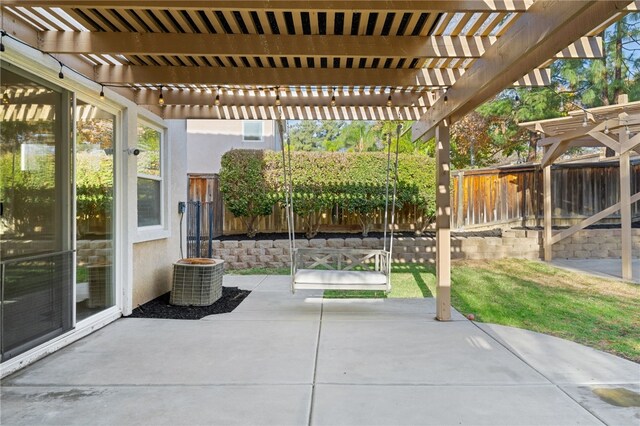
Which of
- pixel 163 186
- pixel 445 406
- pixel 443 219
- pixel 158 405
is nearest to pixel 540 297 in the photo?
pixel 443 219

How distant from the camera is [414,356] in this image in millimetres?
3820

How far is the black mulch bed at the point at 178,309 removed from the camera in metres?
5.22

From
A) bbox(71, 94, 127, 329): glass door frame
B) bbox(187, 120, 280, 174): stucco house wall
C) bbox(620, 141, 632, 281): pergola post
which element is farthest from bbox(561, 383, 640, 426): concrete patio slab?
bbox(187, 120, 280, 174): stucco house wall

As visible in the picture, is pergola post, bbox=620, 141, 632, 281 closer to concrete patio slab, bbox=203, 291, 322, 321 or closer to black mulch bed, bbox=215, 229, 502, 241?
black mulch bed, bbox=215, 229, 502, 241

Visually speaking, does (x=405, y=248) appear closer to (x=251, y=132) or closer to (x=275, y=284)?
(x=275, y=284)

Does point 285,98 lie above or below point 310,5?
above

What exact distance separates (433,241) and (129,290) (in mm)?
6491

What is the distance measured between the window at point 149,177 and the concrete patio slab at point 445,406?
3.69m

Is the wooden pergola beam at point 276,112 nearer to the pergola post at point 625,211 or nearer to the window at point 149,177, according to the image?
the window at point 149,177

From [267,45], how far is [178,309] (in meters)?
3.52

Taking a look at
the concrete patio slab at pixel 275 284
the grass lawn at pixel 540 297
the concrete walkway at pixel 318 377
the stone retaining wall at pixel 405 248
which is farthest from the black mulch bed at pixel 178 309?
the stone retaining wall at pixel 405 248

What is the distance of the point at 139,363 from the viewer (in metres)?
3.61

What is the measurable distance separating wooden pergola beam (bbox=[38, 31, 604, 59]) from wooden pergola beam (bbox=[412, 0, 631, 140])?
0.30 m

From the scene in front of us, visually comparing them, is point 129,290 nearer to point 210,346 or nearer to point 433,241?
point 210,346
